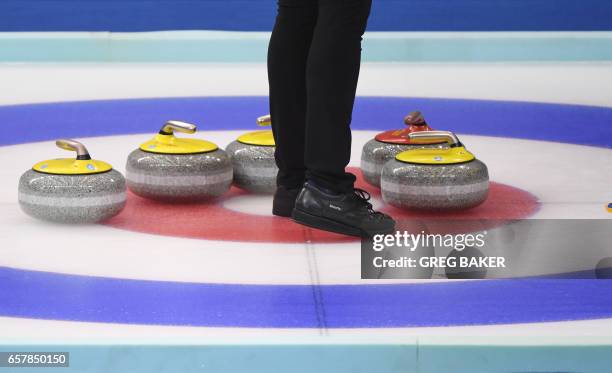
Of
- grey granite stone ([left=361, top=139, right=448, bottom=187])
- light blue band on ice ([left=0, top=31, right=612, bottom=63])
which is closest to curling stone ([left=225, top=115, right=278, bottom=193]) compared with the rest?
grey granite stone ([left=361, top=139, right=448, bottom=187])

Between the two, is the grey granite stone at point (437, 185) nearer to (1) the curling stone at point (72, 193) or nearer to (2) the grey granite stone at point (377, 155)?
(2) the grey granite stone at point (377, 155)

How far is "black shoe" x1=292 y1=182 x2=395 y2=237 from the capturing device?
221cm

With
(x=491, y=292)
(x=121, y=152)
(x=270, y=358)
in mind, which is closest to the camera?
(x=270, y=358)

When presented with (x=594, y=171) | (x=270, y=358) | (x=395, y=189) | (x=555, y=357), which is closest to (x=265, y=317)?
(x=270, y=358)

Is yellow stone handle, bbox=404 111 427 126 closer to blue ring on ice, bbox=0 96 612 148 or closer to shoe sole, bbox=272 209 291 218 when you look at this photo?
shoe sole, bbox=272 209 291 218

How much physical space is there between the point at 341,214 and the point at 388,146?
45 centimetres

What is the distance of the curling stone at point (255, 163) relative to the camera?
2.60 m

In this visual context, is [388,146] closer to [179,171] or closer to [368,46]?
[179,171]

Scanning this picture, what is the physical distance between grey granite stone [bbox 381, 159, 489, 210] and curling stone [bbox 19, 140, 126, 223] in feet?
1.96

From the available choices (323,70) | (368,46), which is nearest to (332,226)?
(323,70)

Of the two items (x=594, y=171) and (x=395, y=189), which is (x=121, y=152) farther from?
(x=594, y=171)

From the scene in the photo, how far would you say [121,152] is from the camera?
3299 mm

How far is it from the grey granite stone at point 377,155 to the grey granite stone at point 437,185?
18cm

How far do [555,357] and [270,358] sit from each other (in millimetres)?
388
